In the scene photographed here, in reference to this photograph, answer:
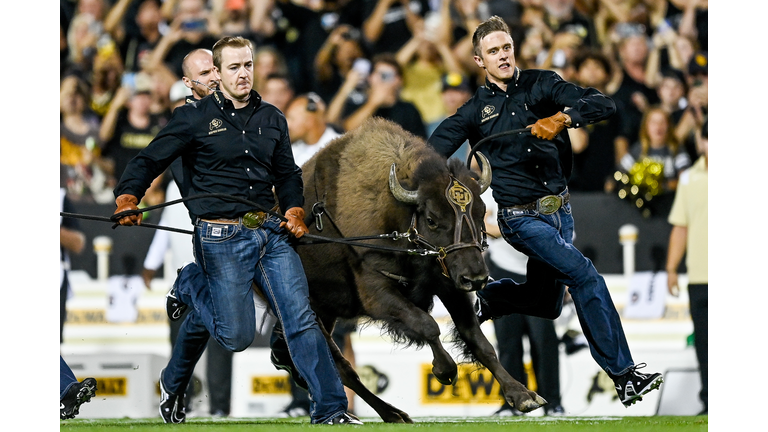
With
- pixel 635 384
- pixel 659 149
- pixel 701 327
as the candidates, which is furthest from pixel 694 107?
pixel 635 384

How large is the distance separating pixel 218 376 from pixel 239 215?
3.08 meters

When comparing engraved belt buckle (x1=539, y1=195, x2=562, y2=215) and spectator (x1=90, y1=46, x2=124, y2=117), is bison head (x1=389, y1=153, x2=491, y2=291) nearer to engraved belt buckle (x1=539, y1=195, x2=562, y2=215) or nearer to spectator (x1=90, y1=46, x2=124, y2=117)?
engraved belt buckle (x1=539, y1=195, x2=562, y2=215)

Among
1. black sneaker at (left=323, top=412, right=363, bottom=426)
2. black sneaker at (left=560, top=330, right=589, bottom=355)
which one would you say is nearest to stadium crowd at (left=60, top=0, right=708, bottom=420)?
black sneaker at (left=560, top=330, right=589, bottom=355)

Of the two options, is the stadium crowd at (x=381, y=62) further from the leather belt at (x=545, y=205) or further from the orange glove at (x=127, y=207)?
the orange glove at (x=127, y=207)

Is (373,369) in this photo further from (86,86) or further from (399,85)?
(86,86)

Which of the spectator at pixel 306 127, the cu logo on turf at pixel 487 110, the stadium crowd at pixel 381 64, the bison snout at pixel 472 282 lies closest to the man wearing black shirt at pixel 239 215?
the bison snout at pixel 472 282

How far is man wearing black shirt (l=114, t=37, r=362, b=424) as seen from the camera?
17.6 feet

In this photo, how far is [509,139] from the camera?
5895mm

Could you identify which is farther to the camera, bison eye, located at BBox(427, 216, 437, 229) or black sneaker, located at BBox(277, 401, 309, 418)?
black sneaker, located at BBox(277, 401, 309, 418)

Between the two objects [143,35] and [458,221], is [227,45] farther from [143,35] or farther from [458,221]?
[143,35]

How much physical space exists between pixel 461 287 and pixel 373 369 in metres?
3.04

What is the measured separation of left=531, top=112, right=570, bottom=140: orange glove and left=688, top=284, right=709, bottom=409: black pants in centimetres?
311

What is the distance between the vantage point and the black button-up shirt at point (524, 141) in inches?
230

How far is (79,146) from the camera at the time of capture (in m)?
8.81
